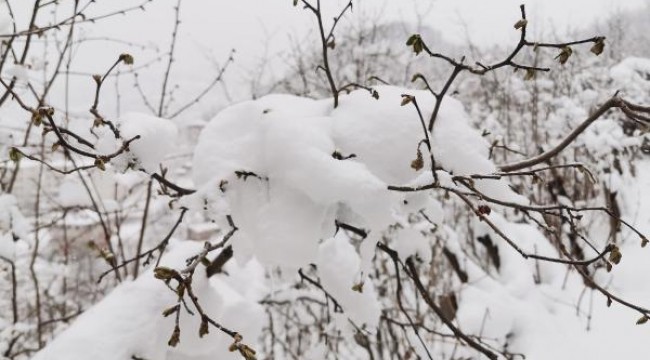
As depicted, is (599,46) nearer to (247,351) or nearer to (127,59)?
(247,351)

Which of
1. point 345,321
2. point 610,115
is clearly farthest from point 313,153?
point 610,115

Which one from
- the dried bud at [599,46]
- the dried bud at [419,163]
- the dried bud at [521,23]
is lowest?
the dried bud at [419,163]

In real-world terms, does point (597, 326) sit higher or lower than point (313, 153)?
higher

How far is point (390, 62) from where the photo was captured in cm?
934

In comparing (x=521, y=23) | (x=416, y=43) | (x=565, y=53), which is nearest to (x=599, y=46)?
(x=565, y=53)

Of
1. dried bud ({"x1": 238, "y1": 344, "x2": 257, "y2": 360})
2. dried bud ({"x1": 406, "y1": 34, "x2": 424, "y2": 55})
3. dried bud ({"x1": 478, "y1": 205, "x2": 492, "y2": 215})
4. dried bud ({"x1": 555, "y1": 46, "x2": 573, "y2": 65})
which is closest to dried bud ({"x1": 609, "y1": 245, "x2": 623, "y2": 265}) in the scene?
dried bud ({"x1": 478, "y1": 205, "x2": 492, "y2": 215})

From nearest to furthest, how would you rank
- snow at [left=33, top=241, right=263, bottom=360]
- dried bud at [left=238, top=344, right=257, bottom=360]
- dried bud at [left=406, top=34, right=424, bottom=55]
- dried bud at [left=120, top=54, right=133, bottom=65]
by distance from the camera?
dried bud at [left=238, top=344, right=257, bottom=360] < dried bud at [left=406, top=34, right=424, bottom=55] < dried bud at [left=120, top=54, right=133, bottom=65] < snow at [left=33, top=241, right=263, bottom=360]

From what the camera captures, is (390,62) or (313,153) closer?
(313,153)

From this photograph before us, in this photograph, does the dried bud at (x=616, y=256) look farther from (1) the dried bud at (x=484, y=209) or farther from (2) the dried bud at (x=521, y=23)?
(2) the dried bud at (x=521, y=23)

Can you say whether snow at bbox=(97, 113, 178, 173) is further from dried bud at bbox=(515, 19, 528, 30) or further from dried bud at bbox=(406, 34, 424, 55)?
dried bud at bbox=(515, 19, 528, 30)

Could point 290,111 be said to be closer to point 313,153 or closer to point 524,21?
point 313,153

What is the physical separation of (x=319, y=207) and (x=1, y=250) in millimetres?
2069

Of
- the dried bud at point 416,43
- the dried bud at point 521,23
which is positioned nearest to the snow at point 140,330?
the dried bud at point 416,43

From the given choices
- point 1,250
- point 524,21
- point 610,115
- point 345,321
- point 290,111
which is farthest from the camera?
point 610,115
